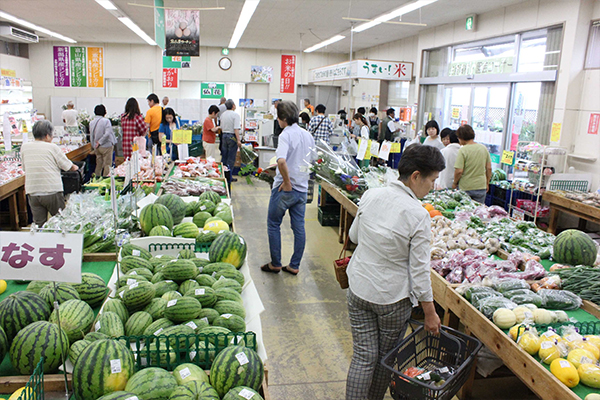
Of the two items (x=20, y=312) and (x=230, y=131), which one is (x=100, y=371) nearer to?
(x=20, y=312)

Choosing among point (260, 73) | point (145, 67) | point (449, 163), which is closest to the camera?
point (449, 163)

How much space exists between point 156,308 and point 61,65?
55.2ft

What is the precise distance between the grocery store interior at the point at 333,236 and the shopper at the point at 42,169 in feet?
0.06

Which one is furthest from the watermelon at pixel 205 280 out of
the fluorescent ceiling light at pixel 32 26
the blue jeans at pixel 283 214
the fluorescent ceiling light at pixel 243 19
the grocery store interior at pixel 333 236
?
the fluorescent ceiling light at pixel 32 26

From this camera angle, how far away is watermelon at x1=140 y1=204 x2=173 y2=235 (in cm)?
359

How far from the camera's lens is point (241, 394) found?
168cm

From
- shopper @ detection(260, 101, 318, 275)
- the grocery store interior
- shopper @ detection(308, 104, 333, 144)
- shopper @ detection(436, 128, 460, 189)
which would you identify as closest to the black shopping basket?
the grocery store interior

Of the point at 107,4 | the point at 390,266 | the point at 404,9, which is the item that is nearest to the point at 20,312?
the point at 390,266

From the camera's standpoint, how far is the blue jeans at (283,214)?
485 centimetres

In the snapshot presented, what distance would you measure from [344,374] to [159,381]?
2.01 metres

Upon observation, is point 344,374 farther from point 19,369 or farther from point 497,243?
point 19,369

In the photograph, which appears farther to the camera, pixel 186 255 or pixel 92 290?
pixel 186 255

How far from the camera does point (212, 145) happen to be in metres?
9.90

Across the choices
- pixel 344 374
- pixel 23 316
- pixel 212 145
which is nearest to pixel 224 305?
pixel 23 316
